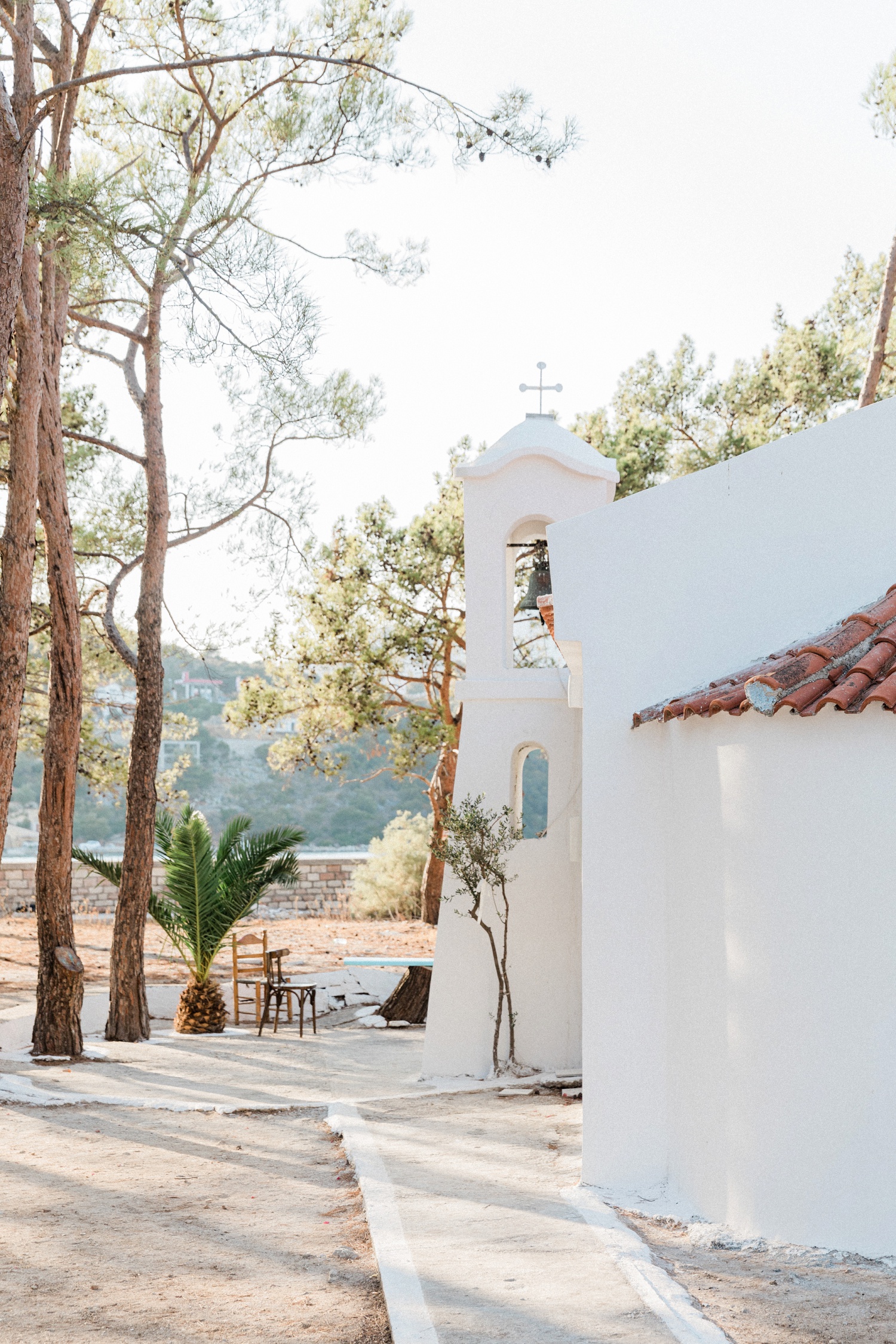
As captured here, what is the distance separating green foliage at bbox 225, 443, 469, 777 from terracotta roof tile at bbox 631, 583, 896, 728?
1661cm

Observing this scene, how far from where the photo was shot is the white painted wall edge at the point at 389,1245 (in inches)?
180

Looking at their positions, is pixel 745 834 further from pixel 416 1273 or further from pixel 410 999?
pixel 410 999

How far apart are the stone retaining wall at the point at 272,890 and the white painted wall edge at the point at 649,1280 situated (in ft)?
69.2

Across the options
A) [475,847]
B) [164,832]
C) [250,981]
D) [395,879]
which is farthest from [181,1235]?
[395,879]

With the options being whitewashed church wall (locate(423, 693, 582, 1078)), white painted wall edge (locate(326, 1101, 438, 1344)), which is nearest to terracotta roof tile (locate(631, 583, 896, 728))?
white painted wall edge (locate(326, 1101, 438, 1344))

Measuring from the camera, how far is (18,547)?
32.8 ft

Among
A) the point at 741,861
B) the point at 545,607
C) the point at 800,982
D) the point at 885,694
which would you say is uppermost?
the point at 545,607

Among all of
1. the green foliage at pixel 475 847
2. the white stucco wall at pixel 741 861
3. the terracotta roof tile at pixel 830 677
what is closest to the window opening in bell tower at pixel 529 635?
the green foliage at pixel 475 847

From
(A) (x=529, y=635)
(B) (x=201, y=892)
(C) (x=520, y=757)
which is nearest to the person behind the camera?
(C) (x=520, y=757)

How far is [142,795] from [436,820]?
978cm

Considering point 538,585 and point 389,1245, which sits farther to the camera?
point 538,585

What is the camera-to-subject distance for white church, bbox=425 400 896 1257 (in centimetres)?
564

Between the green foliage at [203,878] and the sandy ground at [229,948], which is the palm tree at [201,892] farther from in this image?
the sandy ground at [229,948]

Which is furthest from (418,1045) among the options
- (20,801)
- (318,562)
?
(20,801)
